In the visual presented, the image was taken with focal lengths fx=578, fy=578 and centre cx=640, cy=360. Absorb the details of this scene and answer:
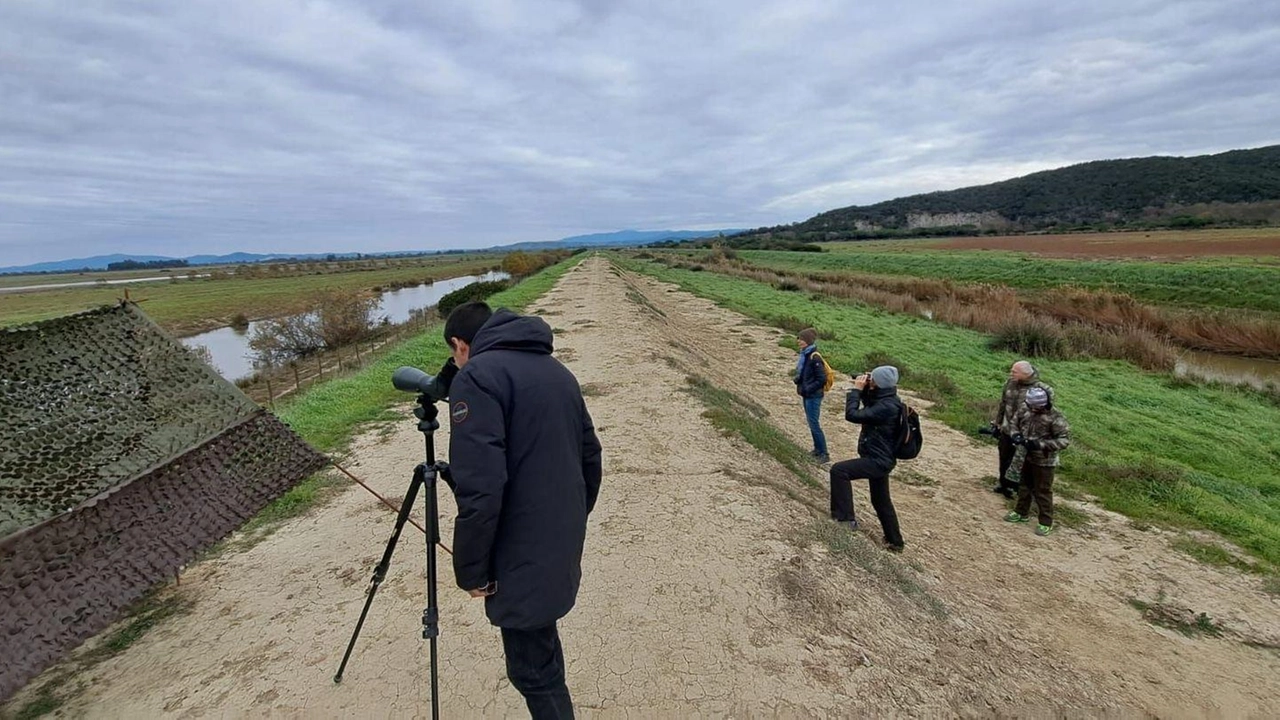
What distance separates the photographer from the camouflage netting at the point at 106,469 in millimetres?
2785

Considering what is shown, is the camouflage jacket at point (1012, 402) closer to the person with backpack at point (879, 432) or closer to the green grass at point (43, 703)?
the person with backpack at point (879, 432)

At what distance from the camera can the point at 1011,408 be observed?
7320mm

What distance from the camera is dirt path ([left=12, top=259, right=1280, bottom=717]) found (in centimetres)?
351

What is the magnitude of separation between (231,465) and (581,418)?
2.80m

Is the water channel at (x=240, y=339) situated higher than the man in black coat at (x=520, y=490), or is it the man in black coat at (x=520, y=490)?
the man in black coat at (x=520, y=490)

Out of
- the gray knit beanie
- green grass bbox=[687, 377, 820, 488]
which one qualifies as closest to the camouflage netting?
the gray knit beanie

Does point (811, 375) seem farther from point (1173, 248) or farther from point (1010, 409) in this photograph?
point (1173, 248)

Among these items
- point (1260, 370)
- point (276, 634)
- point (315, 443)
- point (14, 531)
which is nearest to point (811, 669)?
point (276, 634)

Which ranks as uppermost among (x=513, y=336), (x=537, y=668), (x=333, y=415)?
(x=513, y=336)

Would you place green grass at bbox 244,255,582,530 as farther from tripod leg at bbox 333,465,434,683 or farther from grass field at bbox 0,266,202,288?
grass field at bbox 0,266,202,288

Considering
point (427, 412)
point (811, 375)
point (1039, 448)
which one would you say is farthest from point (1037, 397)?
point (427, 412)

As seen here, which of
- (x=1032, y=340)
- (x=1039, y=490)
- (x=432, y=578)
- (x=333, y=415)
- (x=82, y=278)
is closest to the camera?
(x=432, y=578)

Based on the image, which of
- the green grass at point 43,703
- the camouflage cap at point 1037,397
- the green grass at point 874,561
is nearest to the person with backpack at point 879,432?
the green grass at point 874,561

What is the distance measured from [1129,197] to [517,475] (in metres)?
127
